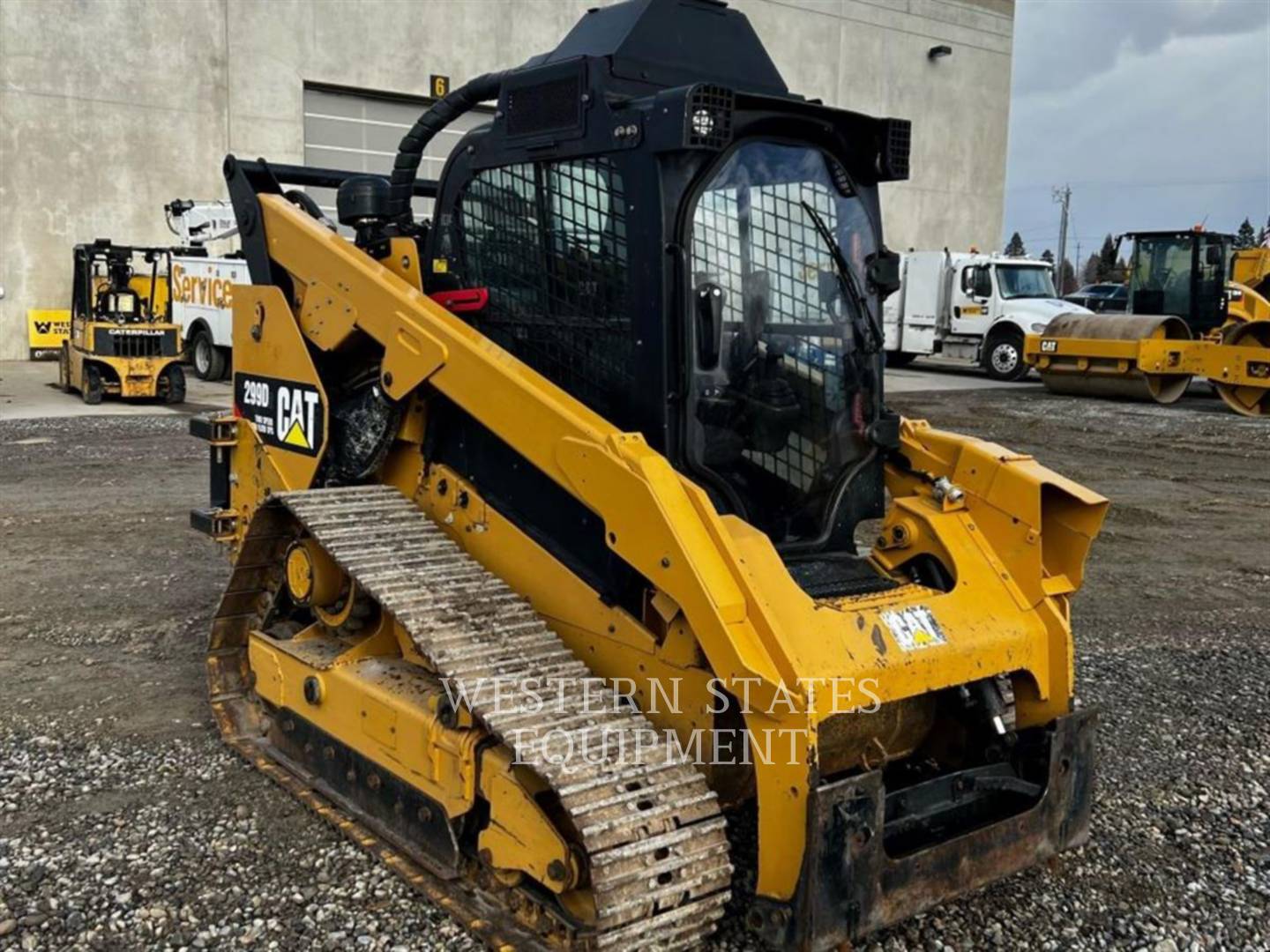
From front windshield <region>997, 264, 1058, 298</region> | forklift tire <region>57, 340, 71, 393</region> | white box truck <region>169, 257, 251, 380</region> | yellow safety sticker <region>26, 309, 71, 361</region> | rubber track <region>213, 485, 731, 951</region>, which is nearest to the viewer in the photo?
rubber track <region>213, 485, 731, 951</region>

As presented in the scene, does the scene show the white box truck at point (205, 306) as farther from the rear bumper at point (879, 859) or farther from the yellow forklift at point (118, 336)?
the rear bumper at point (879, 859)

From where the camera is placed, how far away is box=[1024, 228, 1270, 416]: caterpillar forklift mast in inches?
698

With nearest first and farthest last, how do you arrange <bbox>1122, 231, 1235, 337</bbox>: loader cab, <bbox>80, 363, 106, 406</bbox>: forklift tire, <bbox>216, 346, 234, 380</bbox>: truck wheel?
1. <bbox>80, 363, 106, 406</bbox>: forklift tire
2. <bbox>216, 346, 234, 380</bbox>: truck wheel
3. <bbox>1122, 231, 1235, 337</bbox>: loader cab

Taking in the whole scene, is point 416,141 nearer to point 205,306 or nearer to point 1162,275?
point 205,306

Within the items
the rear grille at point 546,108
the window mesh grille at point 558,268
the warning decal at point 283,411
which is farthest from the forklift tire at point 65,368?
the rear grille at point 546,108

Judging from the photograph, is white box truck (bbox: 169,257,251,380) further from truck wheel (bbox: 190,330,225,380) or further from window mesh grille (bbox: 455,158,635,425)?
window mesh grille (bbox: 455,158,635,425)

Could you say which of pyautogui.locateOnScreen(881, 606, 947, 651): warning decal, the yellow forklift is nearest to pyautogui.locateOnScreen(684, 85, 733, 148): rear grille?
pyautogui.locateOnScreen(881, 606, 947, 651): warning decal

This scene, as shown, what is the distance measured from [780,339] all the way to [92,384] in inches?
560

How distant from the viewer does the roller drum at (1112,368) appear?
60.6 ft

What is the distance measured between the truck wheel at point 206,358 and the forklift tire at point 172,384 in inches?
115

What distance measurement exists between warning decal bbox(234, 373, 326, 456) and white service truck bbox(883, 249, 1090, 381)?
62.6ft

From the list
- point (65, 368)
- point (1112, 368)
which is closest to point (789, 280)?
point (65, 368)

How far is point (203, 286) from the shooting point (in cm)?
1880

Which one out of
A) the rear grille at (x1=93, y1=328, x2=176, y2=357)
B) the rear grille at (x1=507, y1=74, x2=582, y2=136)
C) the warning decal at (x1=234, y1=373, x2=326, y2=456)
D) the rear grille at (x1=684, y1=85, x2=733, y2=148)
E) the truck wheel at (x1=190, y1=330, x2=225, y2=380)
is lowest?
the truck wheel at (x1=190, y1=330, x2=225, y2=380)
